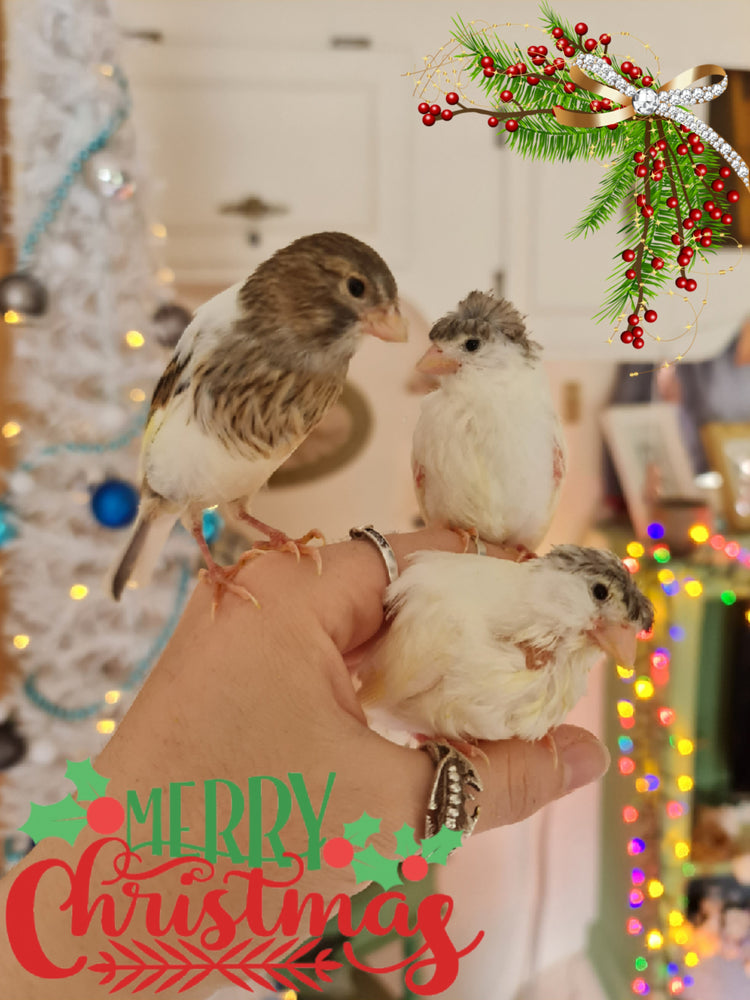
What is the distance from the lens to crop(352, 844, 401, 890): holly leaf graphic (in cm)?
50

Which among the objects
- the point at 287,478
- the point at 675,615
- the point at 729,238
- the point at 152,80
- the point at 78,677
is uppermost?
the point at 152,80

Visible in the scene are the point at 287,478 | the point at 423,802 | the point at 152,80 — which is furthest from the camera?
the point at 152,80

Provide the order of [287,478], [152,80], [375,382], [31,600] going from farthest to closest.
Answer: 1. [31,600]
2. [152,80]
3. [287,478]
4. [375,382]

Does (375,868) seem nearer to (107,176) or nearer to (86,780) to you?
(86,780)

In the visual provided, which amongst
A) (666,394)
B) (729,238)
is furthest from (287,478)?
(666,394)

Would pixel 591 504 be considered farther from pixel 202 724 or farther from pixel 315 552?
pixel 202 724

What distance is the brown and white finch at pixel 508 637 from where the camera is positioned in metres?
0.56

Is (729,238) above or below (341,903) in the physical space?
above

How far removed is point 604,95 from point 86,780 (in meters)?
0.66

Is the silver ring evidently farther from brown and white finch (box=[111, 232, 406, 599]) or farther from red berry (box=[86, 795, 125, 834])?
red berry (box=[86, 795, 125, 834])

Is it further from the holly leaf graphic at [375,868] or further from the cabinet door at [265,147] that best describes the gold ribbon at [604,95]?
the holly leaf graphic at [375,868]

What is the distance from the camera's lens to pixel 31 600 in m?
1.42

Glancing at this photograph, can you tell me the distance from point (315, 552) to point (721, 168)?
0.49 meters

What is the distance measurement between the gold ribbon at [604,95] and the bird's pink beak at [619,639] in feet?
1.29
